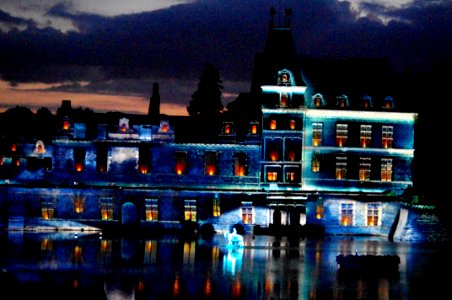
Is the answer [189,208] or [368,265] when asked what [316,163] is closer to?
[189,208]

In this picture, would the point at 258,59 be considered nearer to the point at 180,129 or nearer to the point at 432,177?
the point at 180,129

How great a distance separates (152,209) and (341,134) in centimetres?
1836

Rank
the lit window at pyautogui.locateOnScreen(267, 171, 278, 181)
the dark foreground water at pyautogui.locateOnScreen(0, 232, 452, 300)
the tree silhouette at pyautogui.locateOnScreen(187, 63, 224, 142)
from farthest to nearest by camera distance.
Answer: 1. the tree silhouette at pyautogui.locateOnScreen(187, 63, 224, 142)
2. the lit window at pyautogui.locateOnScreen(267, 171, 278, 181)
3. the dark foreground water at pyautogui.locateOnScreen(0, 232, 452, 300)

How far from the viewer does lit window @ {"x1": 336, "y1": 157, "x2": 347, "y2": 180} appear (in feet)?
222

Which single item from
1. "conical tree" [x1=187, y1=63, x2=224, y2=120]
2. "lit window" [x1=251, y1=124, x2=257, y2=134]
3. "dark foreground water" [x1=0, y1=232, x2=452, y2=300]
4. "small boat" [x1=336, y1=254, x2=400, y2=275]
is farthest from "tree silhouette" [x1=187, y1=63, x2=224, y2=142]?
"small boat" [x1=336, y1=254, x2=400, y2=275]

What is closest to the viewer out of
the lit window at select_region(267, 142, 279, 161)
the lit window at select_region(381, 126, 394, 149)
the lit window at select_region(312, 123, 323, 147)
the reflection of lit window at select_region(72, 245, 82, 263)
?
the reflection of lit window at select_region(72, 245, 82, 263)

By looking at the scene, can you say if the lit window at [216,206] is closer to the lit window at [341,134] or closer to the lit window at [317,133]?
the lit window at [317,133]

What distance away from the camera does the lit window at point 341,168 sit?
6781cm

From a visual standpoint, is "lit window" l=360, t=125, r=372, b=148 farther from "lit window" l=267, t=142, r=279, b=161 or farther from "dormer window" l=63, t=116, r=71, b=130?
"dormer window" l=63, t=116, r=71, b=130

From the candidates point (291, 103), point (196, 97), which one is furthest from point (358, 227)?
point (196, 97)

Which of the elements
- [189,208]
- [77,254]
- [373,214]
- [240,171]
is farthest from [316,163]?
[77,254]

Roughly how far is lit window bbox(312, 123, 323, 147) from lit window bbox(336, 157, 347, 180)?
94.4 inches

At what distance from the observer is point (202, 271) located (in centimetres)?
4066

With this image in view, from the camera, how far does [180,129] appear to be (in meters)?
68.8
